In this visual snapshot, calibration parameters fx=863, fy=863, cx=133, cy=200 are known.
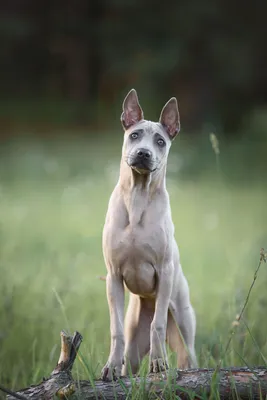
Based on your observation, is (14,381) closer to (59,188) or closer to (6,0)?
(59,188)

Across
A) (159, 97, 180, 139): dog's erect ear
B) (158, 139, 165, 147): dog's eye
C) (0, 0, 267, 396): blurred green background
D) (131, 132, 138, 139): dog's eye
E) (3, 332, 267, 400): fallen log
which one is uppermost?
(0, 0, 267, 396): blurred green background

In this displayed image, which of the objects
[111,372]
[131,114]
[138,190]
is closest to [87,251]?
[131,114]

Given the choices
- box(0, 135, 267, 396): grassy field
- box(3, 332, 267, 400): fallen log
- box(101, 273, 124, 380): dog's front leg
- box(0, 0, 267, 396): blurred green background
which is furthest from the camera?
box(0, 0, 267, 396): blurred green background

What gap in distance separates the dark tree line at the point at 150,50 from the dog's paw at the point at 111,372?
15.9m

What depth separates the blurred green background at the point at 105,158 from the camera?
5.85 metres

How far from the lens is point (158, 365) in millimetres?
4047

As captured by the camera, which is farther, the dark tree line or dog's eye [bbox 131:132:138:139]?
the dark tree line

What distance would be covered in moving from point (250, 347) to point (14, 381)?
1536 millimetres

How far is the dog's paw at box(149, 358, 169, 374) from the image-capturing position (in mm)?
4016

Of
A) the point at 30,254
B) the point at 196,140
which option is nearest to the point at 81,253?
the point at 30,254

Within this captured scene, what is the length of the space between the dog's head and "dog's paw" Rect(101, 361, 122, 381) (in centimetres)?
92

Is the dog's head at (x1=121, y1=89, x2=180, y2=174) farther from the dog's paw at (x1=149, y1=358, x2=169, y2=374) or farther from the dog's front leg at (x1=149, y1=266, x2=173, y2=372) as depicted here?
the dog's paw at (x1=149, y1=358, x2=169, y2=374)

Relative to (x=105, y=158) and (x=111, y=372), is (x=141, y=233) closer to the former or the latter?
(x=111, y=372)

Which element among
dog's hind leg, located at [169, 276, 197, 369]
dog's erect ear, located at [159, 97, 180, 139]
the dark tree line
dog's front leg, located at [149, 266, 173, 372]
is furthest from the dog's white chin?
the dark tree line
